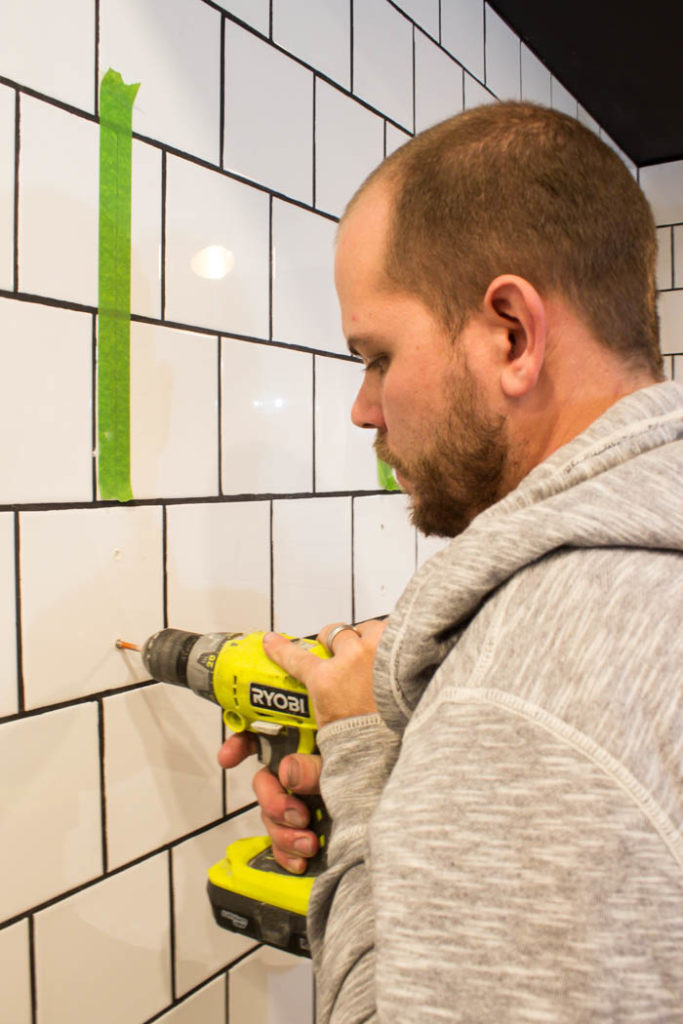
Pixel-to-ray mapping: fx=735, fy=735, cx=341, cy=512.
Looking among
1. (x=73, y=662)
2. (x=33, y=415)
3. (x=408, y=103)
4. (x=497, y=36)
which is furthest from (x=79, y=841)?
(x=497, y=36)

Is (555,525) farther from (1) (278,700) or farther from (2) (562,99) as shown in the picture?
(2) (562,99)

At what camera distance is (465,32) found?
1335 millimetres

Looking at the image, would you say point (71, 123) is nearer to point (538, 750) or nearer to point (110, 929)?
point (538, 750)

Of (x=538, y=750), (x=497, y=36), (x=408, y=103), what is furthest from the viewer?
(x=497, y=36)

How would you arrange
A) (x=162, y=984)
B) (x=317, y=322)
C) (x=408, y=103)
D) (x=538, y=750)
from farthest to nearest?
(x=408, y=103)
(x=317, y=322)
(x=162, y=984)
(x=538, y=750)

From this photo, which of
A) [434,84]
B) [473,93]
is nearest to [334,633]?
[434,84]

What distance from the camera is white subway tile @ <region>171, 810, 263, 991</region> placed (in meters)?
0.83

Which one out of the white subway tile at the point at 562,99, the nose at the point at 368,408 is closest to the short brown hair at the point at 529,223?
the nose at the point at 368,408

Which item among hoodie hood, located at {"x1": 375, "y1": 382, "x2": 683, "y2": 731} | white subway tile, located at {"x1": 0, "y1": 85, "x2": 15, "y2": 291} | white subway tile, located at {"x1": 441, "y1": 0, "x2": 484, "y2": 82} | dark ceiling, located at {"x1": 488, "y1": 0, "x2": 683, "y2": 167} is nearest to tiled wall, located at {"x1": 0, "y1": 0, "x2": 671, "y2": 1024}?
white subway tile, located at {"x1": 0, "y1": 85, "x2": 15, "y2": 291}

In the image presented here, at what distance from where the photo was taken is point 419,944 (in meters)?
0.36

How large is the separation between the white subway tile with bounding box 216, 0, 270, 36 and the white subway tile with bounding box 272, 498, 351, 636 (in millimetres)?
585

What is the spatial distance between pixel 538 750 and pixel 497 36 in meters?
1.53

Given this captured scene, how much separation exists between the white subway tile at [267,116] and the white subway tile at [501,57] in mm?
620

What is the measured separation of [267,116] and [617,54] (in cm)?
101
